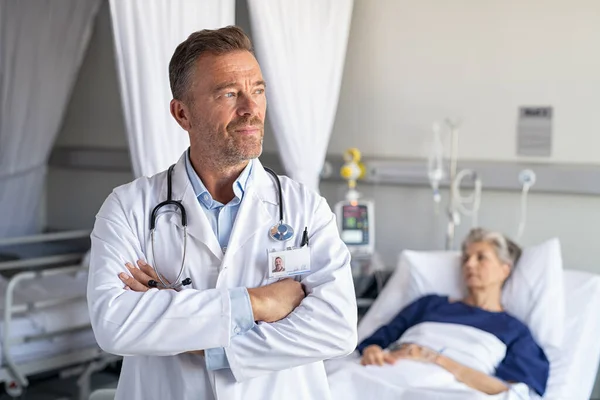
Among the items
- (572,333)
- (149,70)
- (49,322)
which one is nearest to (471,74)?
(572,333)

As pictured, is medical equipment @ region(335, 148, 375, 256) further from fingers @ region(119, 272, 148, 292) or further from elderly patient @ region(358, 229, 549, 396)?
fingers @ region(119, 272, 148, 292)

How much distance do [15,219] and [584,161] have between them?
7.88ft

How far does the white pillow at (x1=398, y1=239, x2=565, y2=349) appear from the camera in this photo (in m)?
2.96

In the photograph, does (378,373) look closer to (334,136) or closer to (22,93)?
(334,136)

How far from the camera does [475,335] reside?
2852 mm

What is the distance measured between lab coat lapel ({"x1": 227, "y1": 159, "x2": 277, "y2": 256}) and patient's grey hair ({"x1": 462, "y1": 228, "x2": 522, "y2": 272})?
158cm

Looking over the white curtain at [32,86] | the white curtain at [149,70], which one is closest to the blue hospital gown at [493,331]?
the white curtain at [149,70]

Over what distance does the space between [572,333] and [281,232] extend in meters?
1.73

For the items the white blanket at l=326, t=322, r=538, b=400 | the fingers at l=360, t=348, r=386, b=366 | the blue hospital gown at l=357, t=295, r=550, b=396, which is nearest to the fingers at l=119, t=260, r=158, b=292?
the white blanket at l=326, t=322, r=538, b=400

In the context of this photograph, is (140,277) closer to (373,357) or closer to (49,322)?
(373,357)

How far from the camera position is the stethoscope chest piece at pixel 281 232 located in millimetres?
1638

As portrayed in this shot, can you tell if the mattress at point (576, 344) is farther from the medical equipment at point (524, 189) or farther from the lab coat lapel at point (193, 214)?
the lab coat lapel at point (193, 214)

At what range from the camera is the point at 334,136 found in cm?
381

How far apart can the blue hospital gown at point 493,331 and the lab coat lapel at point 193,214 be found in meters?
1.43
